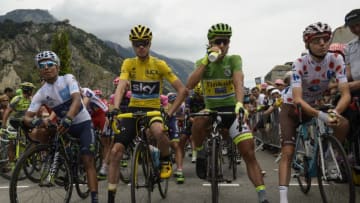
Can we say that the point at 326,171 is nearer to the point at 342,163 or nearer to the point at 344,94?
the point at 342,163

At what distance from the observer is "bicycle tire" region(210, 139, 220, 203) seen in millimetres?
4500

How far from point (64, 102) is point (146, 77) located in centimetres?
122

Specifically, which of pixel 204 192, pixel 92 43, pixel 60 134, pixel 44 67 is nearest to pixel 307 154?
pixel 204 192

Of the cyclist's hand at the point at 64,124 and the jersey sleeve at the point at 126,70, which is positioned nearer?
the cyclist's hand at the point at 64,124

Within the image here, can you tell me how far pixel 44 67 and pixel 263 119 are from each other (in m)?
9.14

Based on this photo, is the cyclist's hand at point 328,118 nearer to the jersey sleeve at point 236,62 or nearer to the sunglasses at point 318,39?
the sunglasses at point 318,39

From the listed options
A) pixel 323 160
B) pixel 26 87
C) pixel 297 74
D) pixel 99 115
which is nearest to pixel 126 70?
pixel 297 74

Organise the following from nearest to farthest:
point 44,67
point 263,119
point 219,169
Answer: point 219,169, point 44,67, point 263,119

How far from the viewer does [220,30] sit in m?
5.19

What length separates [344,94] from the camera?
4.70 meters

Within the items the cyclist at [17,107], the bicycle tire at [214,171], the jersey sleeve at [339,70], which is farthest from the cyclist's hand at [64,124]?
the cyclist at [17,107]

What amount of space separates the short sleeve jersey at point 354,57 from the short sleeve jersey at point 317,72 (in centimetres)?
64

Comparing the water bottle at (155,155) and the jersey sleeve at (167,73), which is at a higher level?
the jersey sleeve at (167,73)

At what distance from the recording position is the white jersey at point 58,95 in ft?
17.7
